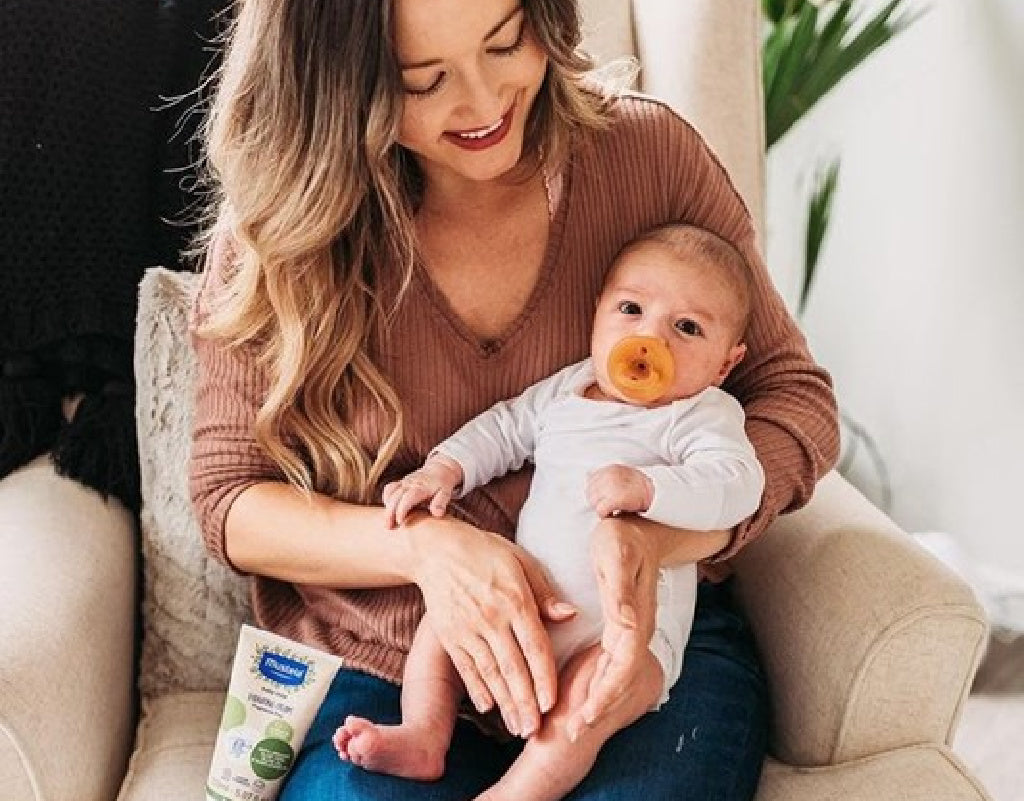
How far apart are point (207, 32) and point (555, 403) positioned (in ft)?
2.05

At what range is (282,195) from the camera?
1.26 m

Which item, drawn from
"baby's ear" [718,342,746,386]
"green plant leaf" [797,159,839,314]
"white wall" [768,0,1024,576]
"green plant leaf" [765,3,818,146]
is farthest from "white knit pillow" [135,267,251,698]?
"white wall" [768,0,1024,576]

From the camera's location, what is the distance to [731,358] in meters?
1.30

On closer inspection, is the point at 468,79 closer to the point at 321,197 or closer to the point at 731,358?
the point at 321,197

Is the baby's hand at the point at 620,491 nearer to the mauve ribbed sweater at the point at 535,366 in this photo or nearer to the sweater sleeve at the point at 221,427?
the mauve ribbed sweater at the point at 535,366

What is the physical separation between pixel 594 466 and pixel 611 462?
0.6 inches

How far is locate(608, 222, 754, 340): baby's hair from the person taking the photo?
1.27m

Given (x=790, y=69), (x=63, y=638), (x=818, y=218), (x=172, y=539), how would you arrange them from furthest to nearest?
1. (x=818, y=218)
2. (x=790, y=69)
3. (x=172, y=539)
4. (x=63, y=638)

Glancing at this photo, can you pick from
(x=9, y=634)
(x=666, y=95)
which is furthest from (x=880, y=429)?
(x=9, y=634)

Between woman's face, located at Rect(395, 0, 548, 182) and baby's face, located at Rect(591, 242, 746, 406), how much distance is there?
16cm

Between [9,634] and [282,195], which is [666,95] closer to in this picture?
[282,195]

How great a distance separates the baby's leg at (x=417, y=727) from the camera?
1.14 metres

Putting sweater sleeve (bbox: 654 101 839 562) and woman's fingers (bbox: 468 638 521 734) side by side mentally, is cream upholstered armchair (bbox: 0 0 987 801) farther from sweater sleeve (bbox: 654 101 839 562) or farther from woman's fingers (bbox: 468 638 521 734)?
woman's fingers (bbox: 468 638 521 734)

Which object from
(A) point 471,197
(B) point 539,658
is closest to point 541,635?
(B) point 539,658
